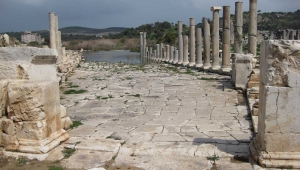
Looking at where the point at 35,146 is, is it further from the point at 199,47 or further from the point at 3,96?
the point at 199,47

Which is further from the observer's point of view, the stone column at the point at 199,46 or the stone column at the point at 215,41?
the stone column at the point at 199,46

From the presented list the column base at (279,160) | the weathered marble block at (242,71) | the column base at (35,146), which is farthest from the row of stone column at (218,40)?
the column base at (35,146)

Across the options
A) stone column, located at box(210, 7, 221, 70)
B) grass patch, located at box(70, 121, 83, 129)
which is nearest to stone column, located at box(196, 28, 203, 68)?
stone column, located at box(210, 7, 221, 70)

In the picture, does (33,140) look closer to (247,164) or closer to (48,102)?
(48,102)

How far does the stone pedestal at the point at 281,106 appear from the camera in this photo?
13.2 ft

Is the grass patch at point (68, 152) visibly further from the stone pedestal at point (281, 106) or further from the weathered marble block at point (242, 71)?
the weathered marble block at point (242, 71)

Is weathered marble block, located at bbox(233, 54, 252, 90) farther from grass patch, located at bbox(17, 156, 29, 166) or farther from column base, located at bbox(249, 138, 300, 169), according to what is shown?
grass patch, located at bbox(17, 156, 29, 166)

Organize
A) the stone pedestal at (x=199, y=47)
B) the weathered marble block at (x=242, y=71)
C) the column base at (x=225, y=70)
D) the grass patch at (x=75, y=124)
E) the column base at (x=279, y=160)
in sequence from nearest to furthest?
the column base at (x=279, y=160)
the grass patch at (x=75, y=124)
the weathered marble block at (x=242, y=71)
the column base at (x=225, y=70)
the stone pedestal at (x=199, y=47)

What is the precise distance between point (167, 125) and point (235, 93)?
13.1 feet

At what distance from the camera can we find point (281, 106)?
4.06 m

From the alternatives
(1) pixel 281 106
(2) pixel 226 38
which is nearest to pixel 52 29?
(2) pixel 226 38

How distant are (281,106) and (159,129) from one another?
2.52 meters

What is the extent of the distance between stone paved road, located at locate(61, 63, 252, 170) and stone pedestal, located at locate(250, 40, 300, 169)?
16.3 inches

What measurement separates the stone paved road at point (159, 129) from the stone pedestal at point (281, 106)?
415mm
